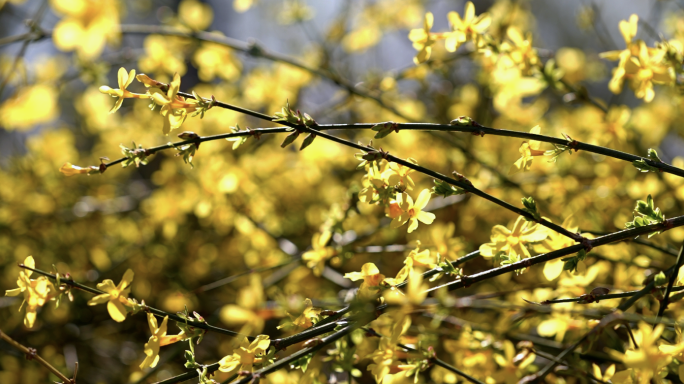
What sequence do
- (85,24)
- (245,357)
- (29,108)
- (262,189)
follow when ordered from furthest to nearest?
(29,108) < (262,189) < (85,24) < (245,357)

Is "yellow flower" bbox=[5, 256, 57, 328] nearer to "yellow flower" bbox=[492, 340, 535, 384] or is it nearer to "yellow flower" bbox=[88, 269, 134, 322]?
"yellow flower" bbox=[88, 269, 134, 322]

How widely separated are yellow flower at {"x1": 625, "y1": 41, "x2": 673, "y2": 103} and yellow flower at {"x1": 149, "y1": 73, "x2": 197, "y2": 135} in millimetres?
887

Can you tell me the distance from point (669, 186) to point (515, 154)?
0.73 metres

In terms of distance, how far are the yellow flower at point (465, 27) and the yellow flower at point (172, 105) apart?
0.58 meters

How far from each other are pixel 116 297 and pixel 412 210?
52 centimetres

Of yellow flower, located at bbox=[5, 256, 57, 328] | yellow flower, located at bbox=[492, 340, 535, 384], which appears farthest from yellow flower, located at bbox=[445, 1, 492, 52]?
yellow flower, located at bbox=[5, 256, 57, 328]

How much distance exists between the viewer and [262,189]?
2066 millimetres

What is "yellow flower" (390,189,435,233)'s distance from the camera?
0.87 meters

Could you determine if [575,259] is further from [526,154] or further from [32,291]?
[32,291]

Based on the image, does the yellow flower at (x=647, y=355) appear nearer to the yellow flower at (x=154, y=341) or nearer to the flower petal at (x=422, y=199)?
the flower petal at (x=422, y=199)

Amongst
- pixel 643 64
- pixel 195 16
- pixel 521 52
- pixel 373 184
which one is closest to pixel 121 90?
pixel 373 184

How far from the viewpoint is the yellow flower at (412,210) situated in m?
0.87

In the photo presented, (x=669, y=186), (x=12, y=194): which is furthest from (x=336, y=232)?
(x=12, y=194)

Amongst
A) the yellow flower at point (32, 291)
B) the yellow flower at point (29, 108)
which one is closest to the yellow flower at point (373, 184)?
the yellow flower at point (32, 291)
